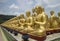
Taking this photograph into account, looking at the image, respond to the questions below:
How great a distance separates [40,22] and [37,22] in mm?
43

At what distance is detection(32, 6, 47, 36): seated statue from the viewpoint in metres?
2.32

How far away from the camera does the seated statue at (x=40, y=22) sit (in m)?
2.32

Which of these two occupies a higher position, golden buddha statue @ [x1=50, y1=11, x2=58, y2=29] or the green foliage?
the green foliage

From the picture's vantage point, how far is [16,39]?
253 centimetres

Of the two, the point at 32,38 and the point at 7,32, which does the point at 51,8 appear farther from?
the point at 7,32

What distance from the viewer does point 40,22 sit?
7.77 feet

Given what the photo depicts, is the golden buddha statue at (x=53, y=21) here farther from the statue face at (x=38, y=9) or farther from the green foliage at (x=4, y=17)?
the green foliage at (x=4, y=17)

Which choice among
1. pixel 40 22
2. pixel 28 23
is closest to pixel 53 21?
pixel 40 22

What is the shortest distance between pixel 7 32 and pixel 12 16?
0.81 feet

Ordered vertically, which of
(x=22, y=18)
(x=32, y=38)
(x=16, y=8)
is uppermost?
(x=16, y=8)

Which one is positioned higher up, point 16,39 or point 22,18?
point 22,18

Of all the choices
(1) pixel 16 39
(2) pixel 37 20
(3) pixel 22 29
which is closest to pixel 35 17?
(2) pixel 37 20

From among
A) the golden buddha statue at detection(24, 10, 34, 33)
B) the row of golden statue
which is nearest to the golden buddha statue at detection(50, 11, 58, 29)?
the row of golden statue

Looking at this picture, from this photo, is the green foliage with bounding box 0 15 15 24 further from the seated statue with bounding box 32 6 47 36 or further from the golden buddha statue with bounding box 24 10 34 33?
the seated statue with bounding box 32 6 47 36
